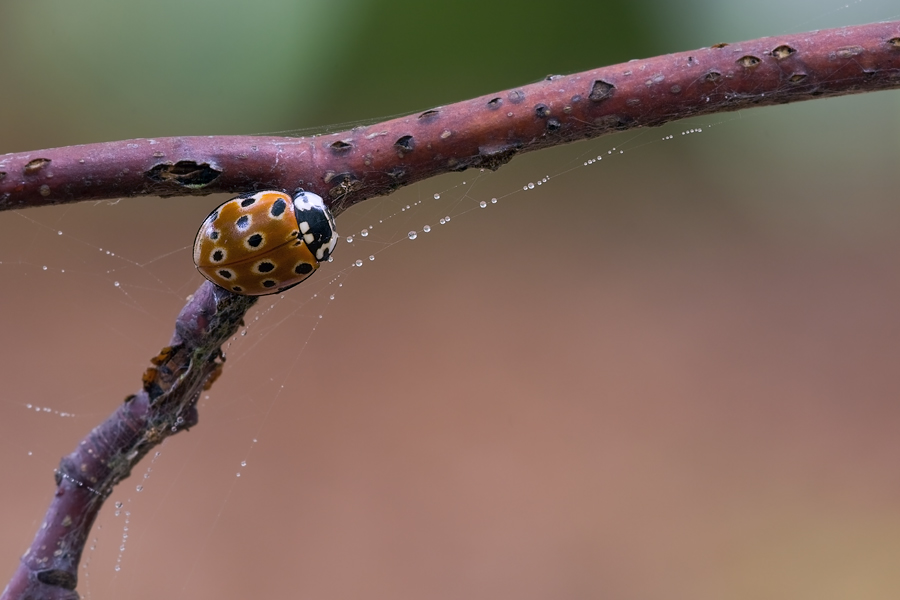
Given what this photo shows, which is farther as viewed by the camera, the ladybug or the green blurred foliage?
the green blurred foliage

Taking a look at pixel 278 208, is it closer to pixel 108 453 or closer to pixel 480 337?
pixel 108 453

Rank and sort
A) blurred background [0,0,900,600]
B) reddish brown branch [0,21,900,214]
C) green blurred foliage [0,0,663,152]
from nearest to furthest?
reddish brown branch [0,21,900,214]
blurred background [0,0,900,600]
green blurred foliage [0,0,663,152]

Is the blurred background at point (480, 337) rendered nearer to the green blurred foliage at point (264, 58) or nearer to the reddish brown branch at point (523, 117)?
the green blurred foliage at point (264, 58)

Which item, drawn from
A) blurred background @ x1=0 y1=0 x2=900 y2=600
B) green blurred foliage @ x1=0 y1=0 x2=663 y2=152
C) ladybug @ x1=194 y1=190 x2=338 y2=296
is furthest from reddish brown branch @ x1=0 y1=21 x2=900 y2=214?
green blurred foliage @ x1=0 y1=0 x2=663 y2=152

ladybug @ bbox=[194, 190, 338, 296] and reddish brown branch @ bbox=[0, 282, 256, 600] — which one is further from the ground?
ladybug @ bbox=[194, 190, 338, 296]

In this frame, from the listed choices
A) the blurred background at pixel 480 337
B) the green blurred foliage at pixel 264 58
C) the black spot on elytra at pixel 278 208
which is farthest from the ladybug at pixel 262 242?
the green blurred foliage at pixel 264 58

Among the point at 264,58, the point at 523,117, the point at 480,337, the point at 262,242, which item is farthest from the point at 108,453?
the point at 264,58

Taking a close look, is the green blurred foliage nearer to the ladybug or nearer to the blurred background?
the blurred background
